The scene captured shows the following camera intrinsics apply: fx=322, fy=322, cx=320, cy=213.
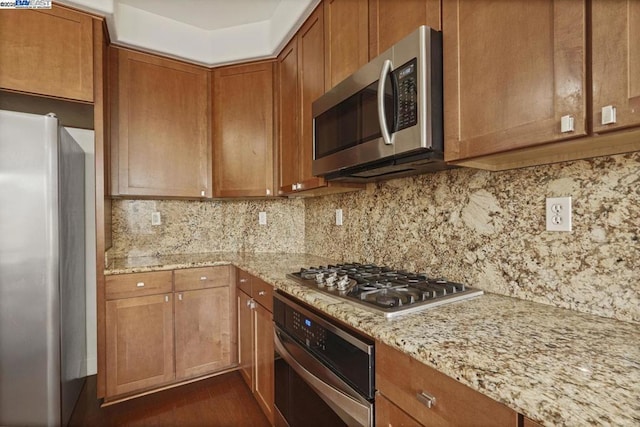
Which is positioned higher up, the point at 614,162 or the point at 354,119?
the point at 354,119

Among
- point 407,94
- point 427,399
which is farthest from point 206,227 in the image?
point 427,399

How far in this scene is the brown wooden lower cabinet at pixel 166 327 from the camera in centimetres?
205

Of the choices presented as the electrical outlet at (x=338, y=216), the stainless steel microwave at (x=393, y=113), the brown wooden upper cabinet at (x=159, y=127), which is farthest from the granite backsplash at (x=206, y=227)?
the stainless steel microwave at (x=393, y=113)

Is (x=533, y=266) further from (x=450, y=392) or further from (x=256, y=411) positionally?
(x=256, y=411)

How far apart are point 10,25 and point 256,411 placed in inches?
101

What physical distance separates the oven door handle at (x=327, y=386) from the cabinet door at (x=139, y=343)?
3.54 feet

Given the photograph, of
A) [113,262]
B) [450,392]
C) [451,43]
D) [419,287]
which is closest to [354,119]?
[451,43]

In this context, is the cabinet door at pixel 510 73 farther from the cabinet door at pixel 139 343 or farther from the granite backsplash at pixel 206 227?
the cabinet door at pixel 139 343

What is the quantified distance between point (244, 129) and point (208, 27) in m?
0.84

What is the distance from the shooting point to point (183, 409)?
2.03 m

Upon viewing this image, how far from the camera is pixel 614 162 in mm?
954

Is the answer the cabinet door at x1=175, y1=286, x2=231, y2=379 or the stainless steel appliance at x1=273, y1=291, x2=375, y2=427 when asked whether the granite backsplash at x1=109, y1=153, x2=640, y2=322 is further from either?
the cabinet door at x1=175, y1=286, x2=231, y2=379

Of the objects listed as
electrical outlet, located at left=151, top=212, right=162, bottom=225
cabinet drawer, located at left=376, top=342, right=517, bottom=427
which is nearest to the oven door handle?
cabinet drawer, located at left=376, top=342, right=517, bottom=427

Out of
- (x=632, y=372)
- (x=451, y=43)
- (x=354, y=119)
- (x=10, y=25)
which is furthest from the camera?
(x=10, y=25)
